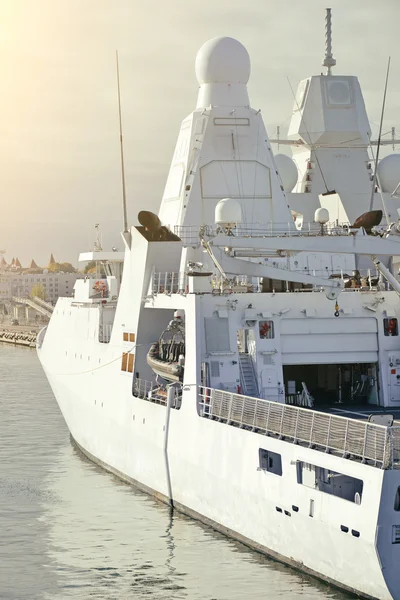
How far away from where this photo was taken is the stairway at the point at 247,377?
22.4m

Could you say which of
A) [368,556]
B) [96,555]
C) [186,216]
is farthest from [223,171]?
[368,556]

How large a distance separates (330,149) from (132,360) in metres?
14.5

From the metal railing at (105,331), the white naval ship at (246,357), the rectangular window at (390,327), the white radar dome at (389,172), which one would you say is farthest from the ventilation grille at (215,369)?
the white radar dome at (389,172)

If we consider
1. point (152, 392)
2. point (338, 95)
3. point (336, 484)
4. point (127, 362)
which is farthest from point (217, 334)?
point (338, 95)

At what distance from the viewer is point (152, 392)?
23.8 m

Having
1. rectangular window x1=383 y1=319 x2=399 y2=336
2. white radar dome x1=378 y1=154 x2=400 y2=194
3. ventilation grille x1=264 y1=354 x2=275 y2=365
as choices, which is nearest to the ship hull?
ventilation grille x1=264 y1=354 x2=275 y2=365

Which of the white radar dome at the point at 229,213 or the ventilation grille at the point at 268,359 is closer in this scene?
the ventilation grille at the point at 268,359

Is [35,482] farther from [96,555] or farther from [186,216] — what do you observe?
[186,216]

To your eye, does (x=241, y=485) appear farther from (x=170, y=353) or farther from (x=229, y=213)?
(x=229, y=213)

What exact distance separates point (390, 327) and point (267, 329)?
9.47ft

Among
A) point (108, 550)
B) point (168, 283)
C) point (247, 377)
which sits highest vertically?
point (168, 283)

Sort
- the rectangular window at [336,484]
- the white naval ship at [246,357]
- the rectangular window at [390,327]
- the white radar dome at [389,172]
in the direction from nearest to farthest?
the white naval ship at [246,357] → the rectangular window at [336,484] → the rectangular window at [390,327] → the white radar dome at [389,172]

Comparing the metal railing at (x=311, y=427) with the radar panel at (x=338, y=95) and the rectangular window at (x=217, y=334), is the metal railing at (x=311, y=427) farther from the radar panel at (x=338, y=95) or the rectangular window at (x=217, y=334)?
the radar panel at (x=338, y=95)

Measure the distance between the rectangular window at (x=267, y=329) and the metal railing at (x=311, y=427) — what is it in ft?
6.62
